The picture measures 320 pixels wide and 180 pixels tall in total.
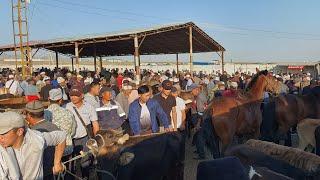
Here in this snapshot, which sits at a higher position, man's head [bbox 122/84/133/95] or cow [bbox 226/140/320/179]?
man's head [bbox 122/84/133/95]

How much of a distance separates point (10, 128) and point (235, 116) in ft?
23.3

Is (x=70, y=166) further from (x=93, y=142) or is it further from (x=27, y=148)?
(x=27, y=148)

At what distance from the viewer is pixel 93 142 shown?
548 centimetres

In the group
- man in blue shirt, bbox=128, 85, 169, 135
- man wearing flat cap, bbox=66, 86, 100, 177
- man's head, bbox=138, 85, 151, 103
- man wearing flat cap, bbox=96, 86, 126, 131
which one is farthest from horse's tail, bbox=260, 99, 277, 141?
man wearing flat cap, bbox=66, 86, 100, 177

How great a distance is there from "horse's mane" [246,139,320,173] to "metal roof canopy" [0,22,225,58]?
52.5 ft

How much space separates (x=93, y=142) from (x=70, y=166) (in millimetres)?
975

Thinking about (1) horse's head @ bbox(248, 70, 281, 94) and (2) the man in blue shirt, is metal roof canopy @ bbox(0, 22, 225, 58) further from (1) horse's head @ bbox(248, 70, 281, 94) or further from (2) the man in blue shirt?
(2) the man in blue shirt

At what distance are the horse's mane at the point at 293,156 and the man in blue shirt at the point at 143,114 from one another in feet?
6.65

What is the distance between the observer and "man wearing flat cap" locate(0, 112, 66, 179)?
3.62 m

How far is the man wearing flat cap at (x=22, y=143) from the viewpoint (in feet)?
11.9

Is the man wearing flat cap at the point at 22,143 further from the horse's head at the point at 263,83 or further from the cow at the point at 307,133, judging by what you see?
the horse's head at the point at 263,83

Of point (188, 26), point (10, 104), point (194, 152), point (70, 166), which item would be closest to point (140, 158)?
point (70, 166)

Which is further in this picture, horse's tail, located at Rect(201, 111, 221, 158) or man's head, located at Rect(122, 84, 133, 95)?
man's head, located at Rect(122, 84, 133, 95)

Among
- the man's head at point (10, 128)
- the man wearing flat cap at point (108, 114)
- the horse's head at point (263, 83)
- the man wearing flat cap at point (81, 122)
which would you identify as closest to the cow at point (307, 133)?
the horse's head at point (263, 83)
